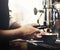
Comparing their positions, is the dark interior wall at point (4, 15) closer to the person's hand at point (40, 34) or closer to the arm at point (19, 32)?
the arm at point (19, 32)

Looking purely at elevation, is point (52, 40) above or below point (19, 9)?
below

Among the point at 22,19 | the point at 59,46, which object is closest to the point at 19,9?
the point at 22,19

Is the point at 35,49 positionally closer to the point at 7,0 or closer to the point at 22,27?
the point at 22,27

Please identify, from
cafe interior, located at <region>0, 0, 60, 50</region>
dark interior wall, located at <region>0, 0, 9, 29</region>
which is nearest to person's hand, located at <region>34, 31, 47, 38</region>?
cafe interior, located at <region>0, 0, 60, 50</region>

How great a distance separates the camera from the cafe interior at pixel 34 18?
69cm

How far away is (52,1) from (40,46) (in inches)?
10.4

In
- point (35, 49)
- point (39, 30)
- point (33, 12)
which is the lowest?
point (35, 49)

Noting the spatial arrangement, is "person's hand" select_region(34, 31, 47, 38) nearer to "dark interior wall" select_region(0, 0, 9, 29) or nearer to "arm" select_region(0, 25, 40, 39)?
"arm" select_region(0, 25, 40, 39)

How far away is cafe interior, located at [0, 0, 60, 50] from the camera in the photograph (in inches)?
27.1

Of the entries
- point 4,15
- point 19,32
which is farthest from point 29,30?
point 4,15

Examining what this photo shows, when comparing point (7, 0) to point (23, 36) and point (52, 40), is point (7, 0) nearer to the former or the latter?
point (23, 36)

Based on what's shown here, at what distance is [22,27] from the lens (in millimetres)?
703

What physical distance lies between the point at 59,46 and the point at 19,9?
317 mm

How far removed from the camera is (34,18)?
2.33 ft
